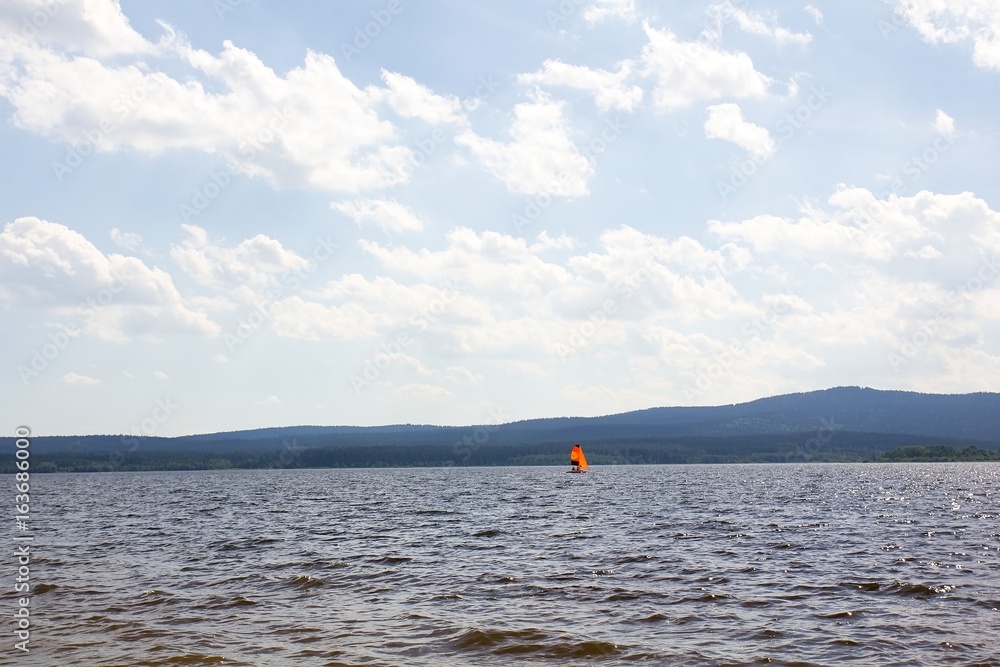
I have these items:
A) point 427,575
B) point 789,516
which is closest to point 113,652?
point 427,575

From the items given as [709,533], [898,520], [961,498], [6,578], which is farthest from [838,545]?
[961,498]

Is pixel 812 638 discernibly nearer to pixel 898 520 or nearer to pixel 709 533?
pixel 709 533

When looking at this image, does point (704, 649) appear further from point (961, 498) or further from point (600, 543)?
point (961, 498)

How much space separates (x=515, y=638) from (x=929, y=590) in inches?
554

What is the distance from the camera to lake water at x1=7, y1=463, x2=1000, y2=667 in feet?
63.4

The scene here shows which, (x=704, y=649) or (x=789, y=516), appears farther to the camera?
(x=789, y=516)

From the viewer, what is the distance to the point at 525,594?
26062 millimetres

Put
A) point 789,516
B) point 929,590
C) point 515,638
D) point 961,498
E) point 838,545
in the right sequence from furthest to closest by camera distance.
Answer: point 961,498
point 789,516
point 838,545
point 929,590
point 515,638

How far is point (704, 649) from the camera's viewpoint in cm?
1919

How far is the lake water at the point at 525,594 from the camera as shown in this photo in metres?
19.3

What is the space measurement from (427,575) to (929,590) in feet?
55.6

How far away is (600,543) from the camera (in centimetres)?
3928

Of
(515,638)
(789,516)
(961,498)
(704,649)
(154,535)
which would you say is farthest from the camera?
(961,498)
